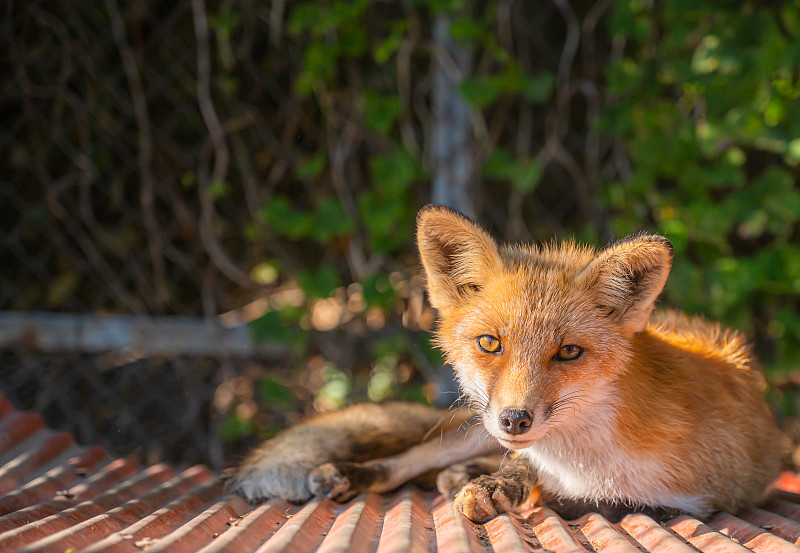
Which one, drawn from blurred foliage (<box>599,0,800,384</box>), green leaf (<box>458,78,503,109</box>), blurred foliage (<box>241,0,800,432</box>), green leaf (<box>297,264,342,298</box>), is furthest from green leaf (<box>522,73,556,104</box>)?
green leaf (<box>297,264,342,298</box>)

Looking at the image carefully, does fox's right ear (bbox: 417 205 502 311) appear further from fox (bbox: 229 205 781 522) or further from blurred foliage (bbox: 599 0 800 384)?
blurred foliage (bbox: 599 0 800 384)

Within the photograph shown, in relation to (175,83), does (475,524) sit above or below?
below

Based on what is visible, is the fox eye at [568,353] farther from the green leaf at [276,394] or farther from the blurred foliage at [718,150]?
the green leaf at [276,394]

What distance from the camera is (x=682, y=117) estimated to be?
309 centimetres

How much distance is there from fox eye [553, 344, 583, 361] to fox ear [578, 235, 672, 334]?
161mm

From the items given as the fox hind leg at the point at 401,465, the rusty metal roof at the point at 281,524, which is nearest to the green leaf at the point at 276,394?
the rusty metal roof at the point at 281,524

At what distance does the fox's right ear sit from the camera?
1.70m

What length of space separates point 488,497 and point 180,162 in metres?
2.85

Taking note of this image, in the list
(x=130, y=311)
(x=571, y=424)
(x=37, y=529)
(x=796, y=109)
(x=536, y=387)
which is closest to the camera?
(x=37, y=529)

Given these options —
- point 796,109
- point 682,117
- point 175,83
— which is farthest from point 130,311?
point 796,109

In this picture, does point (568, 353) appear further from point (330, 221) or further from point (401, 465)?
point (330, 221)

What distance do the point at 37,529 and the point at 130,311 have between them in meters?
2.61

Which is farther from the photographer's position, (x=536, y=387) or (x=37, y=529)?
(x=536, y=387)

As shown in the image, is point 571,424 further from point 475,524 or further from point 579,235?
point 579,235
